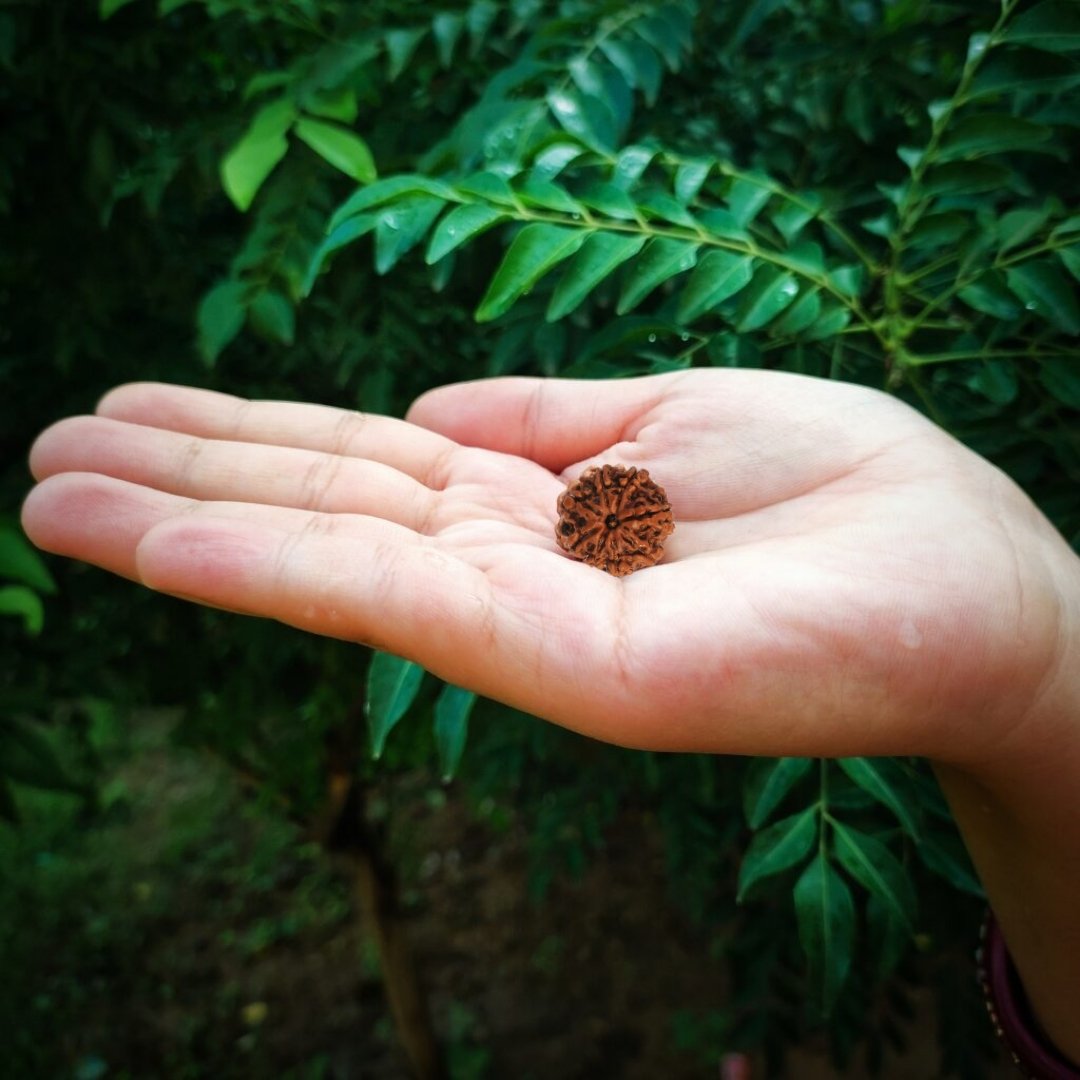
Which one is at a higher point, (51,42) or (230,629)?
(51,42)

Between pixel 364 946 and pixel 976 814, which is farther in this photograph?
pixel 364 946

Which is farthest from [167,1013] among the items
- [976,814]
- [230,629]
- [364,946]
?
[976,814]

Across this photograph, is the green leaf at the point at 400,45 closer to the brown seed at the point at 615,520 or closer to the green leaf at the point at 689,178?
the green leaf at the point at 689,178

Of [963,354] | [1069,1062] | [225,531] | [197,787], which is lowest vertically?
[197,787]

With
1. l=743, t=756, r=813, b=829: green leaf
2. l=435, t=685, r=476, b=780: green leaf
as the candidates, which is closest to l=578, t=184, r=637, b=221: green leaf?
l=435, t=685, r=476, b=780: green leaf

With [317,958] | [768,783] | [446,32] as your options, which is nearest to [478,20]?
[446,32]

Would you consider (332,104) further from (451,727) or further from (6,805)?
(6,805)

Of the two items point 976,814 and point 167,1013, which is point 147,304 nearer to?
point 976,814

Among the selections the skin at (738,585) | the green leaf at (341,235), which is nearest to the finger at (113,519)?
the skin at (738,585)

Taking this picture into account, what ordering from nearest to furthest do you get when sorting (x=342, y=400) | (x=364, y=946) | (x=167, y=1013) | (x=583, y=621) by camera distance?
(x=583, y=621)
(x=342, y=400)
(x=167, y=1013)
(x=364, y=946)
